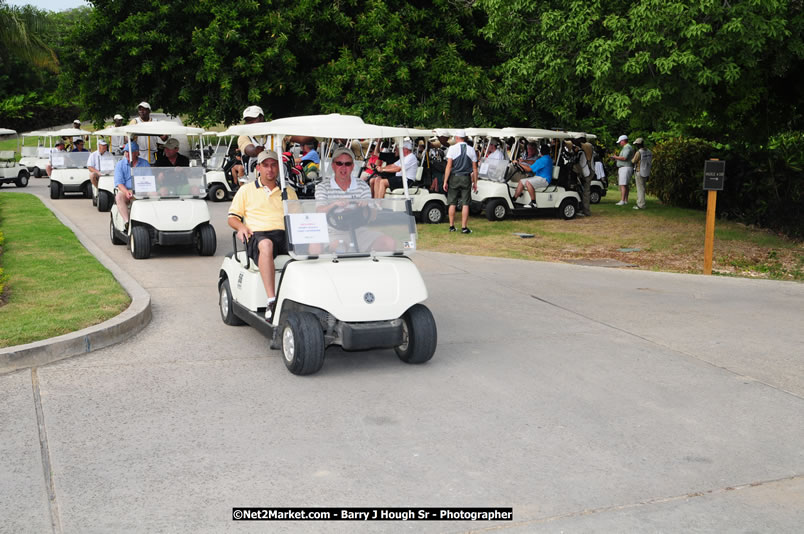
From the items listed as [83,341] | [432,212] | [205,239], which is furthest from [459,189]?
[83,341]

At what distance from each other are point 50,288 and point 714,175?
7.98 m

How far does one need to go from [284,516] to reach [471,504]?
86cm

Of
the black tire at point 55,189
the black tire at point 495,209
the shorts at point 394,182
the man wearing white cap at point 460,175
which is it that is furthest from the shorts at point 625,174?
the black tire at point 55,189

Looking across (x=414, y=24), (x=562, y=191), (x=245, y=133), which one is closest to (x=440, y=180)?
(x=562, y=191)

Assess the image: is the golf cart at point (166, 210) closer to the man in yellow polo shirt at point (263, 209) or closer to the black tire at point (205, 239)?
the black tire at point (205, 239)

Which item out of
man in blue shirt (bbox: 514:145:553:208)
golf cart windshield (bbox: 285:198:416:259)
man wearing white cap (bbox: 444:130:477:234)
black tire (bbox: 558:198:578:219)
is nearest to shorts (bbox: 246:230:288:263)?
golf cart windshield (bbox: 285:198:416:259)

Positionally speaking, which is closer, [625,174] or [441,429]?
[441,429]

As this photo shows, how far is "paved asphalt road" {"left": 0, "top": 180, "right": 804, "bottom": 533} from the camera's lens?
3865mm

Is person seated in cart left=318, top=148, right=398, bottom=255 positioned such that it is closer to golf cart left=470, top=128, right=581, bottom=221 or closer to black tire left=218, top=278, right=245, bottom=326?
black tire left=218, top=278, right=245, bottom=326

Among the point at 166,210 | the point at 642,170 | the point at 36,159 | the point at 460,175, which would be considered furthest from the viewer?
the point at 36,159

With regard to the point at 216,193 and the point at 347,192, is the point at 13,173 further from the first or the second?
the point at 347,192

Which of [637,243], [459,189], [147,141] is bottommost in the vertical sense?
[637,243]

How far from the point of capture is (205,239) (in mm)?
11602

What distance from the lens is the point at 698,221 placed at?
16703mm
